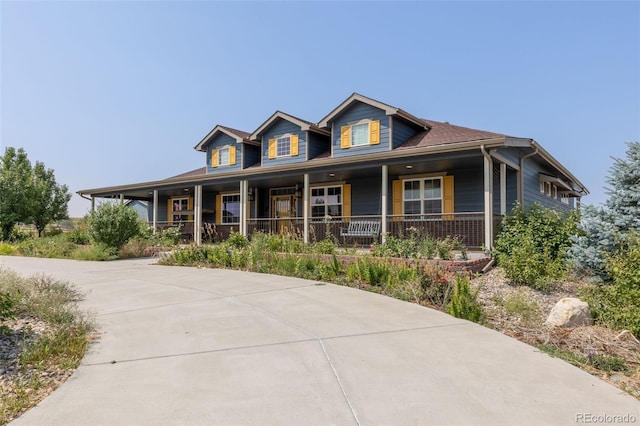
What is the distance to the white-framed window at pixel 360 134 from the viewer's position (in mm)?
13859

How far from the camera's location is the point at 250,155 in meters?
17.5

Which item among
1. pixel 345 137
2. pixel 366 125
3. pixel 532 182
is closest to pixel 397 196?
pixel 366 125

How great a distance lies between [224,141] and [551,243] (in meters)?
14.7

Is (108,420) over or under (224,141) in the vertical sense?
under

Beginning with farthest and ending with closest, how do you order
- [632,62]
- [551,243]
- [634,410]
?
[632,62]
[551,243]
[634,410]

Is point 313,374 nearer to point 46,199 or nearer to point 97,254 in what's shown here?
point 97,254

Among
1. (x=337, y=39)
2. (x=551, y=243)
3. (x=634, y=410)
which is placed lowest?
(x=634, y=410)

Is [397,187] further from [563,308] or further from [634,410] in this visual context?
[634,410]

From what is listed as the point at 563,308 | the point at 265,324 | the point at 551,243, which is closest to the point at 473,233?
the point at 551,243

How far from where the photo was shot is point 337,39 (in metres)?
13.3

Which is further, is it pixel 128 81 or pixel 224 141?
pixel 224 141

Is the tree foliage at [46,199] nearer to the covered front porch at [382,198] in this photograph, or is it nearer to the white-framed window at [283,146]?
the covered front porch at [382,198]

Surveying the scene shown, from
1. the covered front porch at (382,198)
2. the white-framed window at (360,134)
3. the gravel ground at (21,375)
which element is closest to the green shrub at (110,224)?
the covered front porch at (382,198)

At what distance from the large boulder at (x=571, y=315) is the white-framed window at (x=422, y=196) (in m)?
8.05
